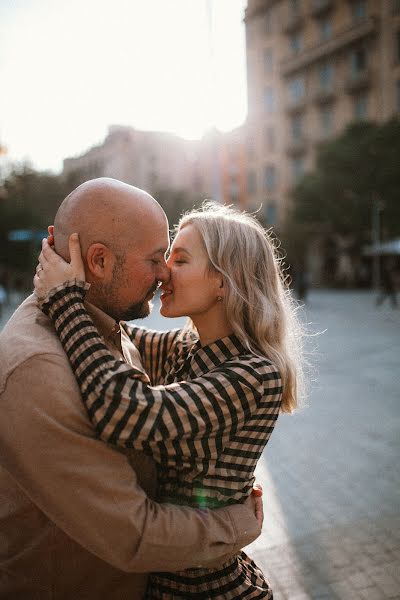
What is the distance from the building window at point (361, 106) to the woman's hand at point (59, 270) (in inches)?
1809

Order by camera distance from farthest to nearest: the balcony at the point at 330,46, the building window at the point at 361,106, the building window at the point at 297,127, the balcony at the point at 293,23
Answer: the building window at the point at 297,127 < the balcony at the point at 293,23 < the building window at the point at 361,106 < the balcony at the point at 330,46

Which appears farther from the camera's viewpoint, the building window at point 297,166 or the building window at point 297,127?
the building window at point 297,166

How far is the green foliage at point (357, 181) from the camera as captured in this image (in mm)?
33344

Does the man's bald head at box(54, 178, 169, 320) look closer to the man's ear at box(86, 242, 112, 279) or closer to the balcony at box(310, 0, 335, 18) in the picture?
the man's ear at box(86, 242, 112, 279)

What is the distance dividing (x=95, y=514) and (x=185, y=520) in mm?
288

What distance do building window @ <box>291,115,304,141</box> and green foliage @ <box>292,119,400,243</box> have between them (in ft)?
38.4

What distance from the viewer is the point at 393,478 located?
4477 mm

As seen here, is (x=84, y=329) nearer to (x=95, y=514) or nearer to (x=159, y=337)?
(x=95, y=514)

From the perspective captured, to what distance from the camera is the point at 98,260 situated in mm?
1714

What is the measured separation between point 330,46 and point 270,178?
42.5ft

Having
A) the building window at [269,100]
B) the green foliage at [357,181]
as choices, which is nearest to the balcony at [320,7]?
the building window at [269,100]

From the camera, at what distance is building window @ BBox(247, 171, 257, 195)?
52.7m

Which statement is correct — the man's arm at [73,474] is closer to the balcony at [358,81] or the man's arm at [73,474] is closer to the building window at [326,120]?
the balcony at [358,81]

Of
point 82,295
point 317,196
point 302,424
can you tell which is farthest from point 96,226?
point 317,196
